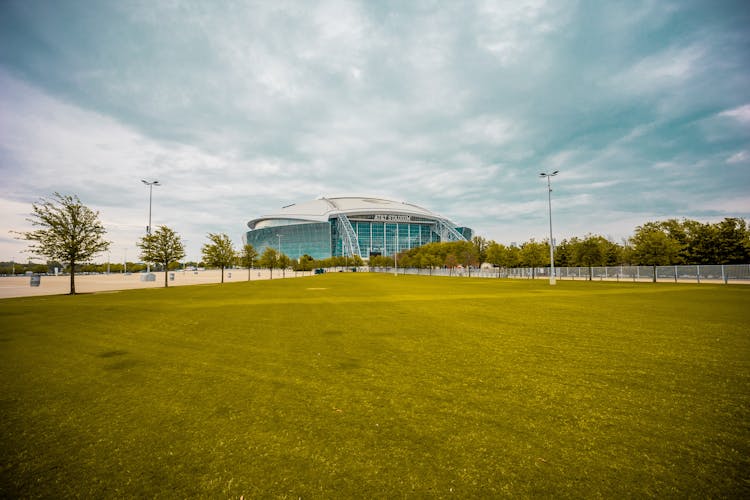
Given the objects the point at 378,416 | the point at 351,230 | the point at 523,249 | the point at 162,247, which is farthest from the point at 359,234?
the point at 378,416

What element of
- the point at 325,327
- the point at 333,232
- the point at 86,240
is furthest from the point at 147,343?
the point at 333,232

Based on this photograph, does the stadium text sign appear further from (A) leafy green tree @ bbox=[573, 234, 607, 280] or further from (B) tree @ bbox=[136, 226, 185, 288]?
(B) tree @ bbox=[136, 226, 185, 288]

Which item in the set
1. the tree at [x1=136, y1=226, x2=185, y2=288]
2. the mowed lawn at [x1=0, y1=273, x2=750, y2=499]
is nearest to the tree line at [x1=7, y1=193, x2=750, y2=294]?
the tree at [x1=136, y1=226, x2=185, y2=288]

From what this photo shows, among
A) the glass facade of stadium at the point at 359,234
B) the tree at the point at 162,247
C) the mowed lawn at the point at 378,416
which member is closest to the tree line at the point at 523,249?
the tree at the point at 162,247

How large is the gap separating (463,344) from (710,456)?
550 centimetres

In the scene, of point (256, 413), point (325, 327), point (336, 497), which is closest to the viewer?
point (336, 497)

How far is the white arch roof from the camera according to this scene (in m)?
162

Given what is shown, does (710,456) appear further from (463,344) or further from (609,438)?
(463,344)

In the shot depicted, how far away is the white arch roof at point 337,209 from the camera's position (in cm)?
16212

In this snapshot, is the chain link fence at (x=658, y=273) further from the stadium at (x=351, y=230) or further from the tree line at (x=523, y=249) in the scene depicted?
the stadium at (x=351, y=230)

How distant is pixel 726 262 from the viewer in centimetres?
4853

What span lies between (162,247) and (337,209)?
12704cm

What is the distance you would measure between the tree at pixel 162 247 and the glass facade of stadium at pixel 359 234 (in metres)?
116

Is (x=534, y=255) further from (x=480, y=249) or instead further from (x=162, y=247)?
(x=162, y=247)
